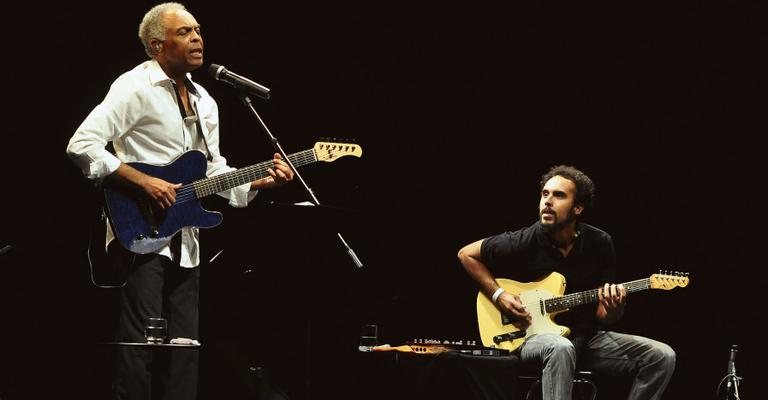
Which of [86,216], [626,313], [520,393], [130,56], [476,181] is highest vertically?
[130,56]

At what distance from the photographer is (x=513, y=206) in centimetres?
527

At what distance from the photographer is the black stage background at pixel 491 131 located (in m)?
4.79

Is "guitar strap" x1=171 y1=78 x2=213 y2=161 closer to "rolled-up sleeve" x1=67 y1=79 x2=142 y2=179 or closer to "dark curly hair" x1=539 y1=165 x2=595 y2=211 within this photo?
"rolled-up sleeve" x1=67 y1=79 x2=142 y2=179

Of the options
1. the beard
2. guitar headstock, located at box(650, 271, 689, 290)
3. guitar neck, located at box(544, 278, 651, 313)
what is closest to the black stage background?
guitar headstock, located at box(650, 271, 689, 290)

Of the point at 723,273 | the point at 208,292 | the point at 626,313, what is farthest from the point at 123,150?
the point at 723,273

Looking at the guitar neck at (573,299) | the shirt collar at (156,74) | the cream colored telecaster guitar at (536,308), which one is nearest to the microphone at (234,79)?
the shirt collar at (156,74)

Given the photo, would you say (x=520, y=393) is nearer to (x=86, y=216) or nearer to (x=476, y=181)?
(x=476, y=181)

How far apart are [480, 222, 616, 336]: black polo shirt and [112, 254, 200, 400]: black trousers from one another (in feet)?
5.41

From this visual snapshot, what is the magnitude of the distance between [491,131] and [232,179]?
2307mm

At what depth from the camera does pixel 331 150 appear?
3775mm

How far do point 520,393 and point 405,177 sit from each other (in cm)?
146

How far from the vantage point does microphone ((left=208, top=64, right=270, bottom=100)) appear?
335cm

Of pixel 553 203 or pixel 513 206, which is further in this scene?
pixel 513 206

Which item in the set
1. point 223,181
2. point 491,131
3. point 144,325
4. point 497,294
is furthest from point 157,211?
point 491,131
